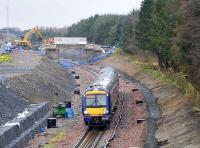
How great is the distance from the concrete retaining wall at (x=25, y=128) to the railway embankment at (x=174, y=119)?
816 cm

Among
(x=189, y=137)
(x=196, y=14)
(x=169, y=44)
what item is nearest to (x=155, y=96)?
→ (x=169, y=44)

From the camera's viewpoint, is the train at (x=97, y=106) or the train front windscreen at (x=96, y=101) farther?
the train front windscreen at (x=96, y=101)

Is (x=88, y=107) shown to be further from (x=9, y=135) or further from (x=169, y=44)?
(x=169, y=44)

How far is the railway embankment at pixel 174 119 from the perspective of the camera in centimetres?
2759

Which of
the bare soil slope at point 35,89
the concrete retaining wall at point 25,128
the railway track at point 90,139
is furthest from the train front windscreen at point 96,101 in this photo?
the bare soil slope at point 35,89

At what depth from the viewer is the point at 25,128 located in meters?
32.7

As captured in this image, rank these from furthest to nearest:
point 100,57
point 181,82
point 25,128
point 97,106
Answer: point 100,57 → point 181,82 → point 97,106 → point 25,128

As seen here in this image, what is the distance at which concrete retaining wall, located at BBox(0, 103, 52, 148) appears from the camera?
92.1 feet

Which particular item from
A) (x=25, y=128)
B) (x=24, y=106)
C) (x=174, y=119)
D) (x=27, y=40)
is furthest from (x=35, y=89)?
(x=27, y=40)

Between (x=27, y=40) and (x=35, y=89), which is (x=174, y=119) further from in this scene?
(x=27, y=40)

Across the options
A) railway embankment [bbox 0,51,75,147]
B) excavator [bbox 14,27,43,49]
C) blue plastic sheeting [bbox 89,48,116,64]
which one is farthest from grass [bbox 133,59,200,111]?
excavator [bbox 14,27,43,49]

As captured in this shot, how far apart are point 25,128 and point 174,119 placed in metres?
10.2

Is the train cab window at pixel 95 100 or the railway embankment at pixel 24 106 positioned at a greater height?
the train cab window at pixel 95 100

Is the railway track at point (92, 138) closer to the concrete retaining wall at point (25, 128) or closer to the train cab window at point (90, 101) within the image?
the train cab window at point (90, 101)
